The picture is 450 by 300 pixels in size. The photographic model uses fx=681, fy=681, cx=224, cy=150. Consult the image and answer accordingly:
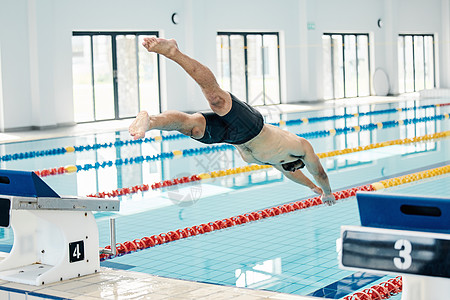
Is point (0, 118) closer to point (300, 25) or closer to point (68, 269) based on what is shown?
point (300, 25)

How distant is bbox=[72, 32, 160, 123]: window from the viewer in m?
17.7

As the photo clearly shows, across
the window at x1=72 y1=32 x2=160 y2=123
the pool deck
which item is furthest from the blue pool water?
the window at x1=72 y1=32 x2=160 y2=123

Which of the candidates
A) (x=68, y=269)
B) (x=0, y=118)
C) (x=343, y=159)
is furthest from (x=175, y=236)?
(x=0, y=118)

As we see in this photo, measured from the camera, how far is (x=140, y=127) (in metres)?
3.83

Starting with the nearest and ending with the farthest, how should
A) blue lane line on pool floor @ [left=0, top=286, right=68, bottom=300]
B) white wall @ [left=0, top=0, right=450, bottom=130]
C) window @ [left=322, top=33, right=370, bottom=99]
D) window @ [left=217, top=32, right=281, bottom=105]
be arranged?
blue lane line on pool floor @ [left=0, top=286, right=68, bottom=300], white wall @ [left=0, top=0, right=450, bottom=130], window @ [left=217, top=32, right=281, bottom=105], window @ [left=322, top=33, right=370, bottom=99]

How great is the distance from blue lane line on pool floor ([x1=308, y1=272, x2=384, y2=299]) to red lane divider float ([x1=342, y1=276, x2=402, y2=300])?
16 centimetres

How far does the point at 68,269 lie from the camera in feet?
13.8

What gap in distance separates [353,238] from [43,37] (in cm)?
1405

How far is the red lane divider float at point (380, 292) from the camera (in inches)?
172

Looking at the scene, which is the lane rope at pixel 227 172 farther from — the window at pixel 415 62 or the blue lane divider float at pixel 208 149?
the window at pixel 415 62

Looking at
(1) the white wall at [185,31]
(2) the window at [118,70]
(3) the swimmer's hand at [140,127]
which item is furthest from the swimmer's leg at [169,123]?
(2) the window at [118,70]

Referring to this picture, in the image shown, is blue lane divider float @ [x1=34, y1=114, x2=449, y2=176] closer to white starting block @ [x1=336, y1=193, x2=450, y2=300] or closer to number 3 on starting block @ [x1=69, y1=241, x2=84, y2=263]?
number 3 on starting block @ [x1=69, y1=241, x2=84, y2=263]

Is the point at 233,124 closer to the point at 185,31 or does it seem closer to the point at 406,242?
the point at 406,242

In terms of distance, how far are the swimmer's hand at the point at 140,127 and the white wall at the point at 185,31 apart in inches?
479
